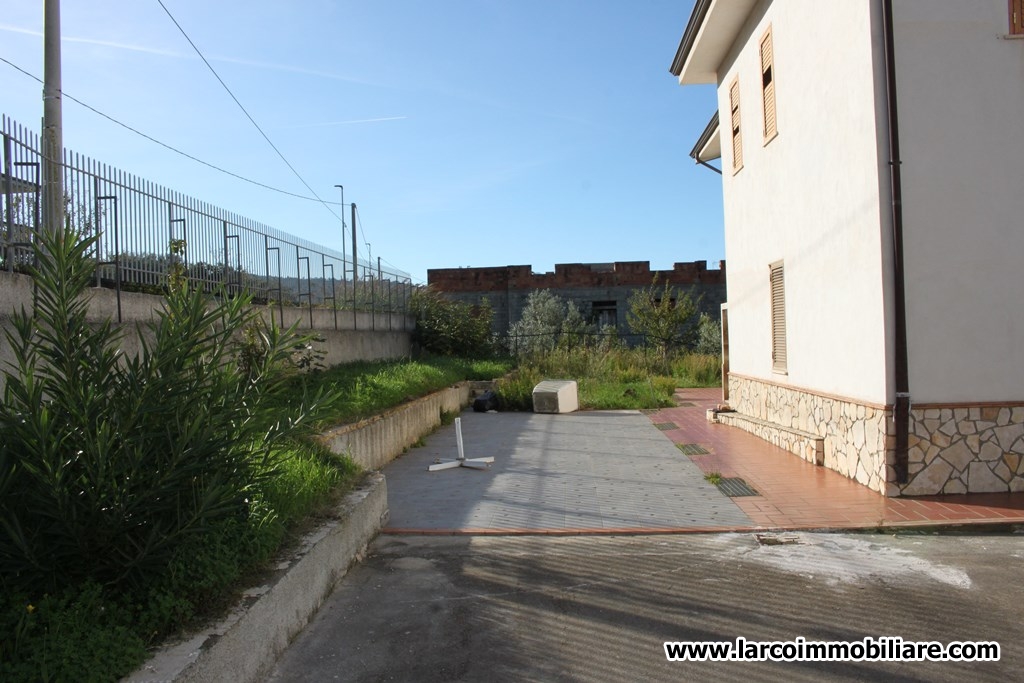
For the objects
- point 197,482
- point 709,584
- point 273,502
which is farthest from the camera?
point 709,584

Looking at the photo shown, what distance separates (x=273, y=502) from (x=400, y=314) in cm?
1494

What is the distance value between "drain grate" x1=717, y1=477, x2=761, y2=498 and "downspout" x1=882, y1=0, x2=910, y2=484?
1421 millimetres

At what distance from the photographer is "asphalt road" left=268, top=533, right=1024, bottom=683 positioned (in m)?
3.98

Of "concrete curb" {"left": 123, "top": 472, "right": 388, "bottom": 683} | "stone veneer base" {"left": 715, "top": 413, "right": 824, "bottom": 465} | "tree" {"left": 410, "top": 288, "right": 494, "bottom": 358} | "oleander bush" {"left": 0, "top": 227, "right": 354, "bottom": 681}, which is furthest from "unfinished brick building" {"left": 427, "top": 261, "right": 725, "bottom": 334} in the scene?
"oleander bush" {"left": 0, "top": 227, "right": 354, "bottom": 681}

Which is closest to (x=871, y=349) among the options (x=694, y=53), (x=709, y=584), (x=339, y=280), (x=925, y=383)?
(x=925, y=383)

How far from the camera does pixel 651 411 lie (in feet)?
54.3

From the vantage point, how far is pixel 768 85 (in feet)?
38.0

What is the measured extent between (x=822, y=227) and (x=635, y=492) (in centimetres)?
392

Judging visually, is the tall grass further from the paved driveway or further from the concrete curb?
the concrete curb

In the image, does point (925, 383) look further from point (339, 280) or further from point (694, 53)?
point (339, 280)

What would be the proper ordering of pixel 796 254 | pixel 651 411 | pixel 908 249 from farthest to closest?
pixel 651 411 → pixel 796 254 → pixel 908 249

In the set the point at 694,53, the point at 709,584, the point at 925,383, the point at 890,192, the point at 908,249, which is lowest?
the point at 709,584

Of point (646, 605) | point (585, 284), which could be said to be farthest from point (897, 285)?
point (585, 284)

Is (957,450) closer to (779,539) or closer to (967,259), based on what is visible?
(967,259)
